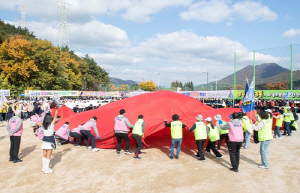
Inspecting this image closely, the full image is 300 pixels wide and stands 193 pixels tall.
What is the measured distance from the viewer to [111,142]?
349 inches

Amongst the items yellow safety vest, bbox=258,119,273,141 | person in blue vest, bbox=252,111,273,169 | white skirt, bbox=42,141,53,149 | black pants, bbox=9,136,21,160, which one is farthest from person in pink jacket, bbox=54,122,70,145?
yellow safety vest, bbox=258,119,273,141

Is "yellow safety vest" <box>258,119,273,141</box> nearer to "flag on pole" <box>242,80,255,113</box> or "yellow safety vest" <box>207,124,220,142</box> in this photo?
"yellow safety vest" <box>207,124,220,142</box>

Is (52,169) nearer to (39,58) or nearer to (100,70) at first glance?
(39,58)

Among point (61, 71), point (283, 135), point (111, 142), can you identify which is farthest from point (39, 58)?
point (283, 135)

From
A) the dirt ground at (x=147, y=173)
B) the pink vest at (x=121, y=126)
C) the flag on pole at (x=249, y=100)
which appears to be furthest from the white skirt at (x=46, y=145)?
the flag on pole at (x=249, y=100)

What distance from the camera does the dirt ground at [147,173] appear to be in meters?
5.29

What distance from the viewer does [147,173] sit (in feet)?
20.6

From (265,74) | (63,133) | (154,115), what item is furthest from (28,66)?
(265,74)

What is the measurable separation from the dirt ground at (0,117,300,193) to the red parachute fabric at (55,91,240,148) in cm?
83

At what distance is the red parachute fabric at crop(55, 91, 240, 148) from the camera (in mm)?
8836

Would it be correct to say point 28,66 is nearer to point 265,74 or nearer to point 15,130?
point 15,130

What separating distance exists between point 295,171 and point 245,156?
177 centimetres

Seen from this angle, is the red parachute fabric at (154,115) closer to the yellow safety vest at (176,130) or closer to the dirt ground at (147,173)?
the dirt ground at (147,173)

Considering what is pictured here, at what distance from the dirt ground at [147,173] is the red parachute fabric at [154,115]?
2.73ft
